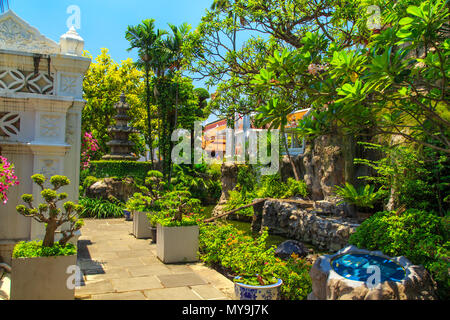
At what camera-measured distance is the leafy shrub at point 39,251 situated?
12.9 feet

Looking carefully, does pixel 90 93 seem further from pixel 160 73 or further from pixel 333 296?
pixel 333 296

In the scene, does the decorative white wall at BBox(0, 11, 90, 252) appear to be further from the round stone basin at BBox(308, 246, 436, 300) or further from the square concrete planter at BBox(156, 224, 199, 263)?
the round stone basin at BBox(308, 246, 436, 300)

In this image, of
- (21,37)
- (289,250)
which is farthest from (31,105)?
(289,250)

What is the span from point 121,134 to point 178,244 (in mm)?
11448

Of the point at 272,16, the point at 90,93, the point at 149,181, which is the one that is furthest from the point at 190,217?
the point at 90,93

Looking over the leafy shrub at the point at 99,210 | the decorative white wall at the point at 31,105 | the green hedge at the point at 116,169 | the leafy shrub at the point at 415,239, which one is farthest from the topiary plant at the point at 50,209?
the green hedge at the point at 116,169

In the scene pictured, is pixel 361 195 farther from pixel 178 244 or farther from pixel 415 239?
pixel 178 244

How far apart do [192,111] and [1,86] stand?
700 inches

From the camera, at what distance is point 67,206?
4168 mm

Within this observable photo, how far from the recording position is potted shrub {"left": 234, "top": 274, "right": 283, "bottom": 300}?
13.8 feet

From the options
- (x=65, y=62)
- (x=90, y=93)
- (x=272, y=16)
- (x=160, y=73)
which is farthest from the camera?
(x=90, y=93)

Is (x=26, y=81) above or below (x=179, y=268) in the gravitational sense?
above

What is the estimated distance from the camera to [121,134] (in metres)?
17.0

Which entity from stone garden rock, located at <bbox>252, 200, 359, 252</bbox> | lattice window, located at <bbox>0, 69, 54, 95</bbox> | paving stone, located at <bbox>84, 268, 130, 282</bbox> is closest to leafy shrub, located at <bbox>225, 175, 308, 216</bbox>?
stone garden rock, located at <bbox>252, 200, 359, 252</bbox>
